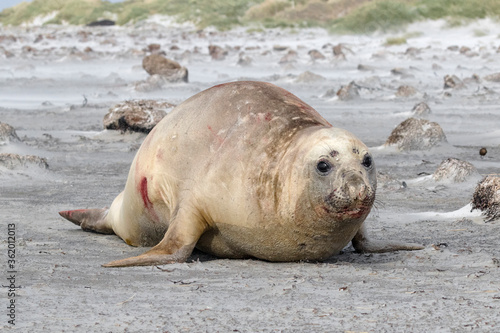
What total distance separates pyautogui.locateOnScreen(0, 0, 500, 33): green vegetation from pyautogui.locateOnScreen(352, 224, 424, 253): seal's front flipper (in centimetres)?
2209

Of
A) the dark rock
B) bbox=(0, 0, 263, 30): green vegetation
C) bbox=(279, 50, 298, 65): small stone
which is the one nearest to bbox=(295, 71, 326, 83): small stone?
bbox=(279, 50, 298, 65): small stone

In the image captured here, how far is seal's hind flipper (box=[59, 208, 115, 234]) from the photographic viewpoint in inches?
189

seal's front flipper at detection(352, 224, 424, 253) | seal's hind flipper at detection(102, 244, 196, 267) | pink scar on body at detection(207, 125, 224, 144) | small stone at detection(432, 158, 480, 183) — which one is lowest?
small stone at detection(432, 158, 480, 183)

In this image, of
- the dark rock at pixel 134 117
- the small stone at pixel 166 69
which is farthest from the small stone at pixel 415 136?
the small stone at pixel 166 69

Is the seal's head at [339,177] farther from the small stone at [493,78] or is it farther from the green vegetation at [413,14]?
the green vegetation at [413,14]

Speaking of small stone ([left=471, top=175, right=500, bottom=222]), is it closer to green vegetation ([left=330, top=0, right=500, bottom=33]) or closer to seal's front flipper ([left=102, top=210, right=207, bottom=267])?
seal's front flipper ([left=102, top=210, right=207, bottom=267])

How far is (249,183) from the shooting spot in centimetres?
375

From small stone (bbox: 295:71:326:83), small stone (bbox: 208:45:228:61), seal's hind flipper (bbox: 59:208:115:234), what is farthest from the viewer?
small stone (bbox: 208:45:228:61)

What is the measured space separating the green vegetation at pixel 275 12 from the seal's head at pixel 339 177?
22.6 meters

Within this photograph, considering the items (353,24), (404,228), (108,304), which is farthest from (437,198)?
(353,24)

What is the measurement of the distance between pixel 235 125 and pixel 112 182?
2.65 meters

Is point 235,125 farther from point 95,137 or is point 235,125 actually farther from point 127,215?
point 95,137

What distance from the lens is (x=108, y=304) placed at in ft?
9.71

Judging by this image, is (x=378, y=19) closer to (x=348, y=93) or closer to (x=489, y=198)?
(x=348, y=93)
